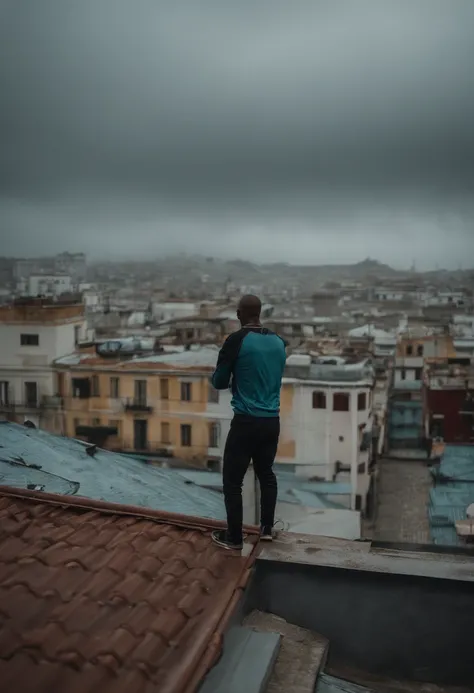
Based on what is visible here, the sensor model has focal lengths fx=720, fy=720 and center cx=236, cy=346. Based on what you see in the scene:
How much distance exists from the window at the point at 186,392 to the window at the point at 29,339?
1.98m

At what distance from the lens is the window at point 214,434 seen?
9.31 metres

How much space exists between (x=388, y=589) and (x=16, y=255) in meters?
6.54

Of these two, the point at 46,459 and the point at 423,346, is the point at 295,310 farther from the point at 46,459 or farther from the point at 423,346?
the point at 46,459

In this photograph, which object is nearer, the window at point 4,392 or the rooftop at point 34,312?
the window at point 4,392

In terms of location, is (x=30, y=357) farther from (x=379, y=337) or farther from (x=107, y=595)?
(x=107, y=595)

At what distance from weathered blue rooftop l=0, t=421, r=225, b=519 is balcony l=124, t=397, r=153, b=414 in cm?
315

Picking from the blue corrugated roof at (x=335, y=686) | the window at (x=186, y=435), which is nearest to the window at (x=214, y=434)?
the window at (x=186, y=435)

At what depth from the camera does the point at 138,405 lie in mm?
9820

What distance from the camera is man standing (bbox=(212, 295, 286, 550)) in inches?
84.4

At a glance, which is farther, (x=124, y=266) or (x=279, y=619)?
(x=124, y=266)

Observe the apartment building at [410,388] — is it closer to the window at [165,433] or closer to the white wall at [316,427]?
the white wall at [316,427]

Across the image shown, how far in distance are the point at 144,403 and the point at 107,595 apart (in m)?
8.16

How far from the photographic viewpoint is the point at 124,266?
34.0 ft

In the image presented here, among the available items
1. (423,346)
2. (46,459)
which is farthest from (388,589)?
(423,346)
